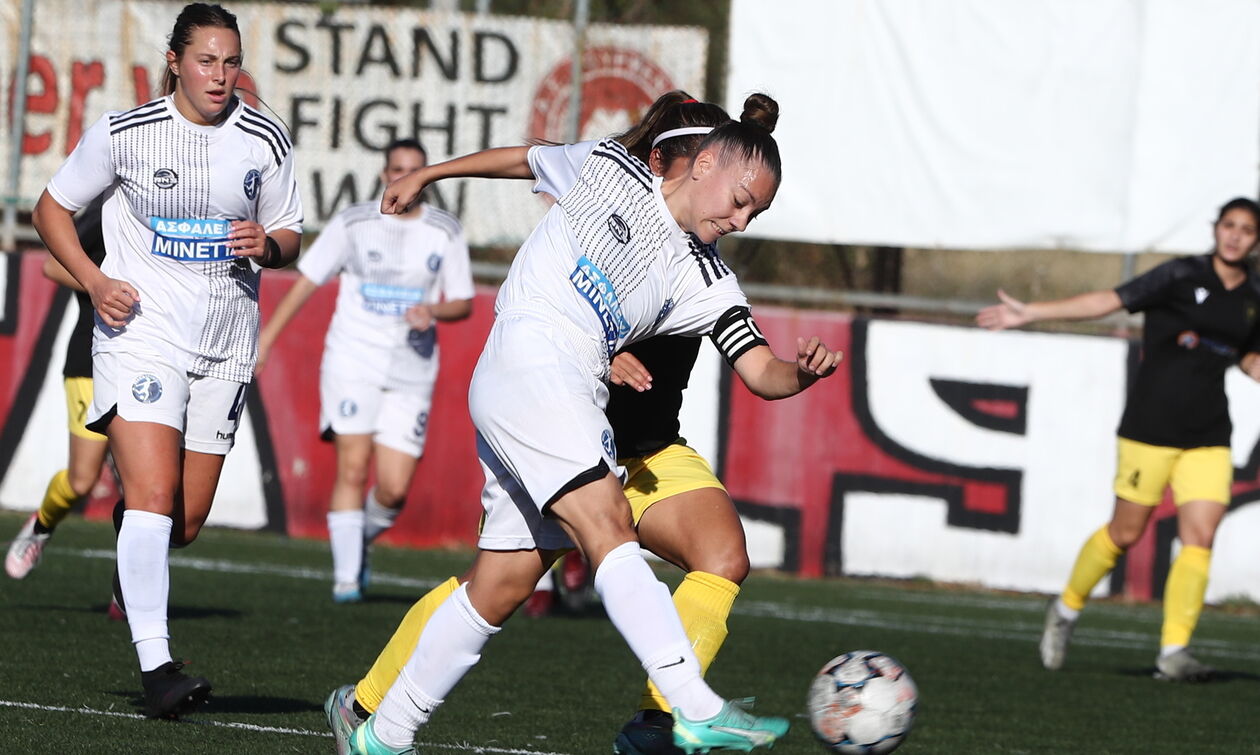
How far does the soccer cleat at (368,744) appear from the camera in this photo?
4.89 metres

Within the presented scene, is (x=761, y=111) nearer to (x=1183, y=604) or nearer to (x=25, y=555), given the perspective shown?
(x=1183, y=604)

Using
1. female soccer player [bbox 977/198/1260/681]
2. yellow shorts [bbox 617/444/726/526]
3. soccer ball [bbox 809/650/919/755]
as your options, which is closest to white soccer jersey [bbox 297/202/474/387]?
Result: female soccer player [bbox 977/198/1260/681]

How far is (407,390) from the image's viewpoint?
10266mm

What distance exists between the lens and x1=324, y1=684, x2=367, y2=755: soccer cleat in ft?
16.6

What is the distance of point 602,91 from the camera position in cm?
1388

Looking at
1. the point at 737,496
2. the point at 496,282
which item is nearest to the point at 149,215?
the point at 737,496

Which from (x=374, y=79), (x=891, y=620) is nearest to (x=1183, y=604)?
(x=891, y=620)

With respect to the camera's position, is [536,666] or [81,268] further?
[536,666]

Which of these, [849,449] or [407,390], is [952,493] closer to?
[849,449]

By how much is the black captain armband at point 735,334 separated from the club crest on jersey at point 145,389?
1.93m

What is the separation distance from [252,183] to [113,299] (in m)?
0.65

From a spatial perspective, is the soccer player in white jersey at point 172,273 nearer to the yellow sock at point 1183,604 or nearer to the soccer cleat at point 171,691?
the soccer cleat at point 171,691

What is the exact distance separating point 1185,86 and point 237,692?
29.8ft

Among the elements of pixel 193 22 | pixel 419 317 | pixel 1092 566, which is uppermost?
pixel 193 22
